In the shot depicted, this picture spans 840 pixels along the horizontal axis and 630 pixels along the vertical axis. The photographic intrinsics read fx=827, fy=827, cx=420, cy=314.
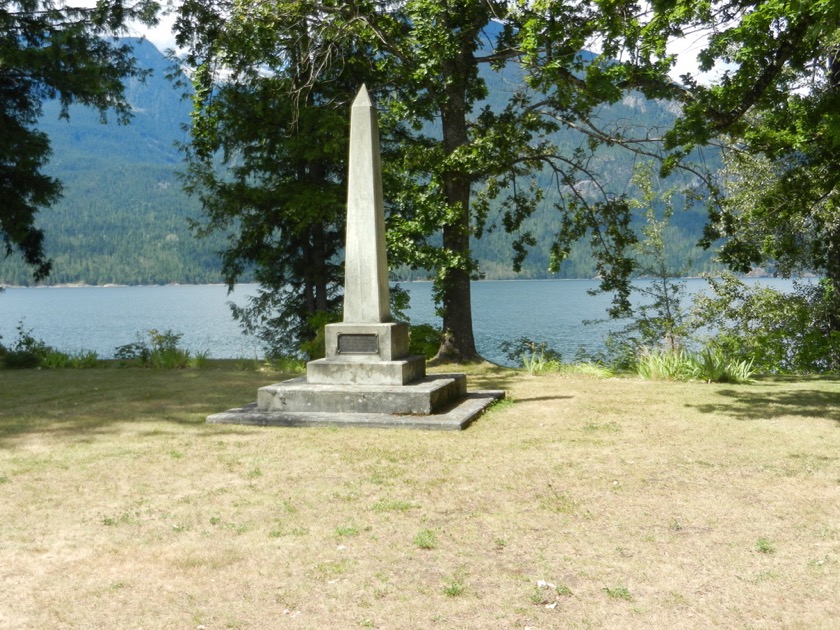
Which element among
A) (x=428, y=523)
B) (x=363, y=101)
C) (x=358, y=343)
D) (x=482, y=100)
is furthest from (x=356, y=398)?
(x=482, y=100)

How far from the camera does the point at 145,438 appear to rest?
877 centimetres

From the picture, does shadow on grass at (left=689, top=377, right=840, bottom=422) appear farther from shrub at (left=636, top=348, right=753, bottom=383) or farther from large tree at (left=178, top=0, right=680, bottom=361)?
large tree at (left=178, top=0, right=680, bottom=361)

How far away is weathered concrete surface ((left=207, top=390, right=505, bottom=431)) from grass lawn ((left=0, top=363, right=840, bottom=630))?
25 cm

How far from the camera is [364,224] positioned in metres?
10.6

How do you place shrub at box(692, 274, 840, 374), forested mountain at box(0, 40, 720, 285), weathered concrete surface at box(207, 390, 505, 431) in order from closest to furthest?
1. weathered concrete surface at box(207, 390, 505, 431)
2. shrub at box(692, 274, 840, 374)
3. forested mountain at box(0, 40, 720, 285)

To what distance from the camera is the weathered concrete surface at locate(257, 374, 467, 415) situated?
9.72 m

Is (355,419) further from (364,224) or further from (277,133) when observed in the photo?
(277,133)

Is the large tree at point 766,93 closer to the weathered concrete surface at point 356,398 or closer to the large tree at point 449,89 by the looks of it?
the large tree at point 449,89

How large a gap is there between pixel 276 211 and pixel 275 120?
2267mm

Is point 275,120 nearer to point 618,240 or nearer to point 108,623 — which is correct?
point 618,240

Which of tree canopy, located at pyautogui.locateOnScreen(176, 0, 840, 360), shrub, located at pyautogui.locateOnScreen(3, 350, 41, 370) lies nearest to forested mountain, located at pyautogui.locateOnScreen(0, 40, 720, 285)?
tree canopy, located at pyautogui.locateOnScreen(176, 0, 840, 360)

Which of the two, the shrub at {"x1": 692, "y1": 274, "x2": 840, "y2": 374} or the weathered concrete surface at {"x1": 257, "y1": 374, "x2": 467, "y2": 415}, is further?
the shrub at {"x1": 692, "y1": 274, "x2": 840, "y2": 374}

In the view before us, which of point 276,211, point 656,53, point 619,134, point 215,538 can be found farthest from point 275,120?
point 215,538

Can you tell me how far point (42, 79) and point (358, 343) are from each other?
12.3m
